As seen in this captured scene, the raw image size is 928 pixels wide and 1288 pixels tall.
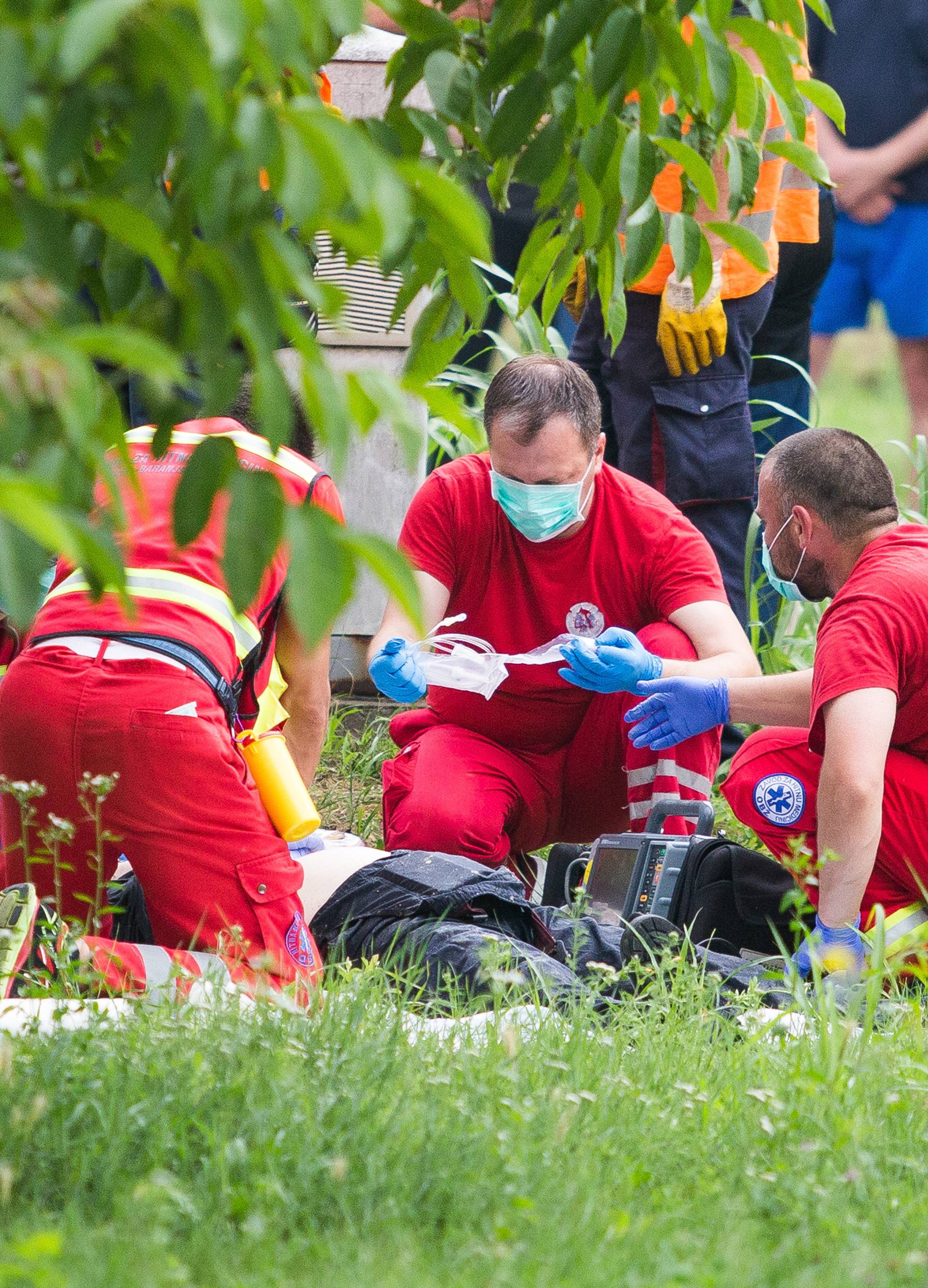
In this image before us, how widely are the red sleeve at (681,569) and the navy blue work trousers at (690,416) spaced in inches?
18.2

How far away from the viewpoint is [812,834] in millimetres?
2971

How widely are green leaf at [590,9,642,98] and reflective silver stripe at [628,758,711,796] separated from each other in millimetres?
2133

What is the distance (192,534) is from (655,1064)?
3.83 feet

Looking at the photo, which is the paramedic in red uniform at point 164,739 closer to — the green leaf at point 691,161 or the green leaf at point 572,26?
the green leaf at point 691,161

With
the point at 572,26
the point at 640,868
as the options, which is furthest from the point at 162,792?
the point at 572,26

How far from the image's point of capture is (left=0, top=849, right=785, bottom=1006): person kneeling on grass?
216cm

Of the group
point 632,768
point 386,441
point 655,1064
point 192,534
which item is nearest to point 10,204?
point 192,534

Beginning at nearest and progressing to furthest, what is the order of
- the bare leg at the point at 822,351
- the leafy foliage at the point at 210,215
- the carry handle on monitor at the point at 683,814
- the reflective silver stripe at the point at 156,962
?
the leafy foliage at the point at 210,215 → the reflective silver stripe at the point at 156,962 → the carry handle on monitor at the point at 683,814 → the bare leg at the point at 822,351

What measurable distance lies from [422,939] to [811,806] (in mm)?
841

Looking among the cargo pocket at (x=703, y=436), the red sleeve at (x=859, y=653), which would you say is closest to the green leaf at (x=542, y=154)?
the red sleeve at (x=859, y=653)

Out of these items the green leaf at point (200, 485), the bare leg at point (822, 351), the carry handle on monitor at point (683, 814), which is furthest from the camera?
the bare leg at point (822, 351)

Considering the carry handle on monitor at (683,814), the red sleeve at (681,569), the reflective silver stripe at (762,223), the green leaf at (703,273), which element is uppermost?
the green leaf at (703,273)

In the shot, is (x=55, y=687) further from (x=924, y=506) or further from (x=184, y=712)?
(x=924, y=506)

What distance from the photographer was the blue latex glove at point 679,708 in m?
3.19
